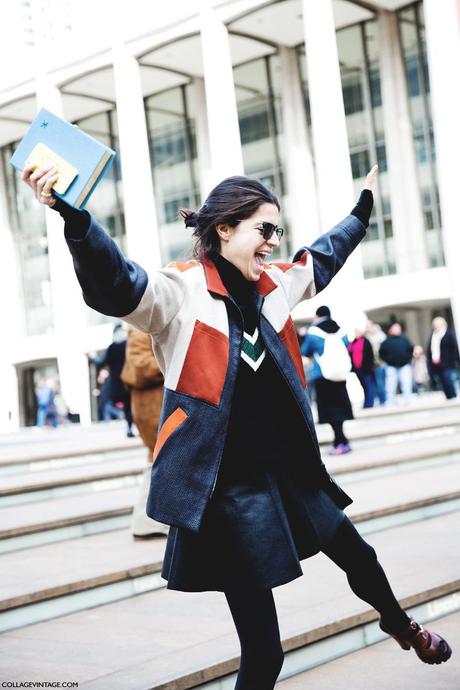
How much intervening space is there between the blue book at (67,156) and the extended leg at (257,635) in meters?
1.17

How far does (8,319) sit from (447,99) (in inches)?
842

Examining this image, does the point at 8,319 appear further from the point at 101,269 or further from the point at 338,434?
the point at 101,269

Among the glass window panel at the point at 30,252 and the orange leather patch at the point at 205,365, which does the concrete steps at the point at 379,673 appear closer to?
the orange leather patch at the point at 205,365

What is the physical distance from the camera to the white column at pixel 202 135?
1463 inches

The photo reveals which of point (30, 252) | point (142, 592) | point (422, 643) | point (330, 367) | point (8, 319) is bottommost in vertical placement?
point (142, 592)

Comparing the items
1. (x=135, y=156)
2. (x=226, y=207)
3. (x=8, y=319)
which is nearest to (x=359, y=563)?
(x=226, y=207)

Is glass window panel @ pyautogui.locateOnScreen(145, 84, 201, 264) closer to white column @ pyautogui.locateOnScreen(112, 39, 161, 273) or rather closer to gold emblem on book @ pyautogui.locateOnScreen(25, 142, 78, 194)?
white column @ pyautogui.locateOnScreen(112, 39, 161, 273)

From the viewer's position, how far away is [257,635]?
2719mm

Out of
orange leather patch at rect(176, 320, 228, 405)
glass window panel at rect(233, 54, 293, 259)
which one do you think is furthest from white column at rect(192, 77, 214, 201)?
orange leather patch at rect(176, 320, 228, 405)

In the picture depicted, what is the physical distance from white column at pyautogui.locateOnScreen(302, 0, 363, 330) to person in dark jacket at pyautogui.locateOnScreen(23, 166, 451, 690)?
26.1 metres

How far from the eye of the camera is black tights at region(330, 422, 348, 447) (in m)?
10.8

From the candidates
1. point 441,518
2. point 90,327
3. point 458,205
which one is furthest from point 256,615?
point 90,327

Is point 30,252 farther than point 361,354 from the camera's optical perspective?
Yes

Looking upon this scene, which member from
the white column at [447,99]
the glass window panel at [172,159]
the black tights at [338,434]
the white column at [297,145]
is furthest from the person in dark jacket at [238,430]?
the glass window panel at [172,159]
